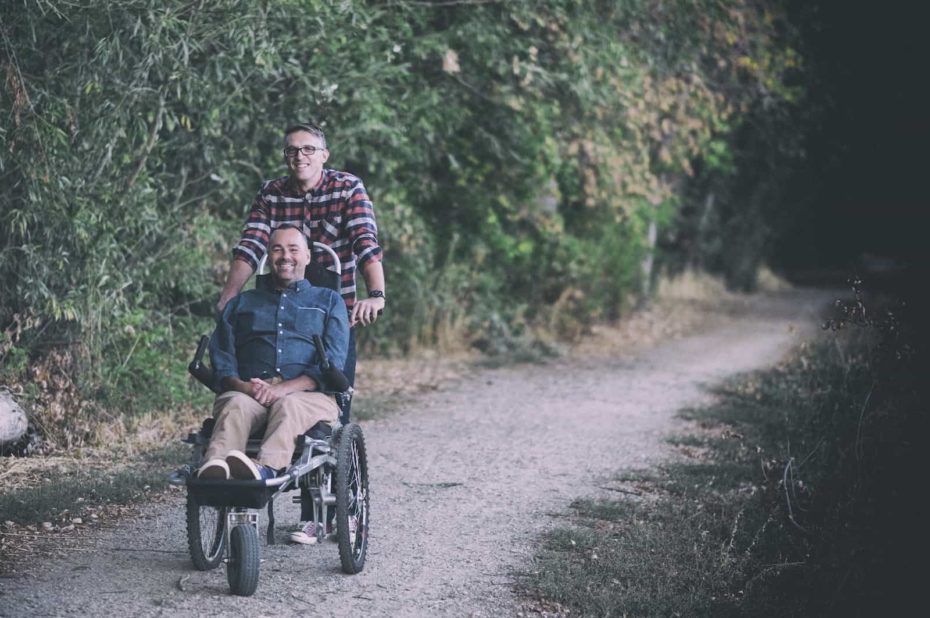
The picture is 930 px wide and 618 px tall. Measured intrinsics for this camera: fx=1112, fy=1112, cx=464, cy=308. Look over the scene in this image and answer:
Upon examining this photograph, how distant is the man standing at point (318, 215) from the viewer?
5750 millimetres

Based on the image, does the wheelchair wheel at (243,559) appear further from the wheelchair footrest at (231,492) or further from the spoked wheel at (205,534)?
the spoked wheel at (205,534)

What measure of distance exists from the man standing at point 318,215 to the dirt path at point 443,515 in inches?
50.6

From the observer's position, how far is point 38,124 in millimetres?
7312

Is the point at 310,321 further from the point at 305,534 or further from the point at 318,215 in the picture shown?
the point at 305,534

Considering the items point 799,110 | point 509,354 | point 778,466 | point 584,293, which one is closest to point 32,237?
point 778,466

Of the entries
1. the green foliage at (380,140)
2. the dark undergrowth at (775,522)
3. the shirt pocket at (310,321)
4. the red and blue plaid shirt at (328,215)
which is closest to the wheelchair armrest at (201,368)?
the shirt pocket at (310,321)

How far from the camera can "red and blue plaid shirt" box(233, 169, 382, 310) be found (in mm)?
5859

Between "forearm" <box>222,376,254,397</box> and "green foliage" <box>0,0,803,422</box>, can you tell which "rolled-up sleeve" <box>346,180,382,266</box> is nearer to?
"forearm" <box>222,376,254,397</box>

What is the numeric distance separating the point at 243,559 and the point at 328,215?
2.00m

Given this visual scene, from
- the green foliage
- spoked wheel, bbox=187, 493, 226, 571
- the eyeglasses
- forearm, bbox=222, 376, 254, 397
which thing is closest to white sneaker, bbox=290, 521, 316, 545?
spoked wheel, bbox=187, 493, 226, 571

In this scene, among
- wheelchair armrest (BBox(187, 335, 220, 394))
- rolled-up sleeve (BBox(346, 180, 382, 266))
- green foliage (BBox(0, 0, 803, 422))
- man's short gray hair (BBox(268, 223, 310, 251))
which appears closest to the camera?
wheelchair armrest (BBox(187, 335, 220, 394))

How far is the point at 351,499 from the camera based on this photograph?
5211mm

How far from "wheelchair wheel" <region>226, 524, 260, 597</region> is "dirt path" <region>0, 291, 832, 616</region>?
7 centimetres

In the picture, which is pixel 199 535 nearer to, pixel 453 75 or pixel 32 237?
pixel 32 237
